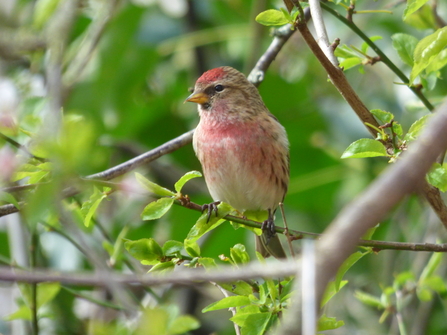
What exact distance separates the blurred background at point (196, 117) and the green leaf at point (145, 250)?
1889 millimetres

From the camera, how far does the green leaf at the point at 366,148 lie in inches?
83.7

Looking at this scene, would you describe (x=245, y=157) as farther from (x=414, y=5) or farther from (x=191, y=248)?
(x=414, y=5)

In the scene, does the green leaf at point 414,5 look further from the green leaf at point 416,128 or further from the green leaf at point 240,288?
the green leaf at point 240,288

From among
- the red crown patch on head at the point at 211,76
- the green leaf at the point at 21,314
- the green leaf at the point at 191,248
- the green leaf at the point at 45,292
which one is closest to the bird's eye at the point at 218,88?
the red crown patch on head at the point at 211,76

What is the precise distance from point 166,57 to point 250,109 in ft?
5.86

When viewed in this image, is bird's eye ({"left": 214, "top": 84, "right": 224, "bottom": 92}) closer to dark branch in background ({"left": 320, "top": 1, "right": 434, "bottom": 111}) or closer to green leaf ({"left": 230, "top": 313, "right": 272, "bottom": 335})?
dark branch in background ({"left": 320, "top": 1, "right": 434, "bottom": 111})

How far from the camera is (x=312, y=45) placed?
2180 mm

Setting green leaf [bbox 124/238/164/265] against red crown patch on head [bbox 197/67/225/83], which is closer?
green leaf [bbox 124/238/164/265]

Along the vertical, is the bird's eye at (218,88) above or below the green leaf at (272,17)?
above

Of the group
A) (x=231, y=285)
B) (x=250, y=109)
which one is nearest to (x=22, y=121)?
(x=231, y=285)

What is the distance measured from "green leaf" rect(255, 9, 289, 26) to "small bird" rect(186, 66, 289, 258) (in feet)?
5.53

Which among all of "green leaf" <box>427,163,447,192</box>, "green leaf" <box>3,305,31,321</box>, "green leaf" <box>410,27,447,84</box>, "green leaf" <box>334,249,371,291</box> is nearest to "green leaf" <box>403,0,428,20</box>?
"green leaf" <box>410,27,447,84</box>

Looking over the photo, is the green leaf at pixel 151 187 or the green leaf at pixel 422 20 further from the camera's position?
the green leaf at pixel 422 20

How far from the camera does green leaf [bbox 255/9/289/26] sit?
2.32 m
